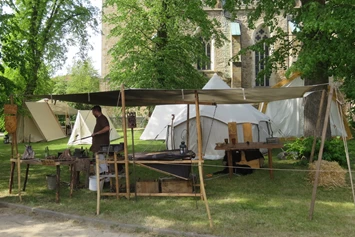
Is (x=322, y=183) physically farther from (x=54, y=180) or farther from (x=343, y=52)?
(x=54, y=180)

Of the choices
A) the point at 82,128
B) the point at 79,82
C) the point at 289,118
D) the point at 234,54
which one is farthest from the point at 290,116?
the point at 79,82

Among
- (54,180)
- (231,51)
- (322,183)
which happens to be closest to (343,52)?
(322,183)

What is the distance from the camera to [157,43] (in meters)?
16.4

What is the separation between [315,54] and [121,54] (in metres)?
10.0

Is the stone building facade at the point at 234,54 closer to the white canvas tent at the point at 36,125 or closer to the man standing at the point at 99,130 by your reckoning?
the white canvas tent at the point at 36,125

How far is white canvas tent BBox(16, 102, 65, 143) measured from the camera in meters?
18.2

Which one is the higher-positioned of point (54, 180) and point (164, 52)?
point (164, 52)

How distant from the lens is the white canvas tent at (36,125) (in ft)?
59.6

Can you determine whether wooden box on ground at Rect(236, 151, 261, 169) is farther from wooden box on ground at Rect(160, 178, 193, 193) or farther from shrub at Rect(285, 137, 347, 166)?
wooden box on ground at Rect(160, 178, 193, 193)

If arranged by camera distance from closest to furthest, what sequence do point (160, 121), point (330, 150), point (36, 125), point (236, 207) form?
point (236, 207)
point (330, 150)
point (160, 121)
point (36, 125)

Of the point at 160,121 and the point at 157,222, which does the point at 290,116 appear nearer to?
the point at 160,121

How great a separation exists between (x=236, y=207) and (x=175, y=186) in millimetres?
1219

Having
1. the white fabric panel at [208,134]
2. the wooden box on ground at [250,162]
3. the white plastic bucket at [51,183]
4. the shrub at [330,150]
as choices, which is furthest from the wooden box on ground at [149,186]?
the white fabric panel at [208,134]

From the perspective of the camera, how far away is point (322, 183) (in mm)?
7250
